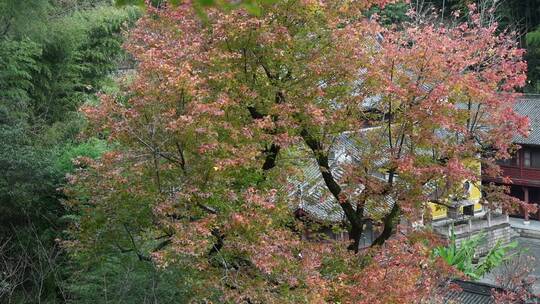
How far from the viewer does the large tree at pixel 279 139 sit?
8539 mm

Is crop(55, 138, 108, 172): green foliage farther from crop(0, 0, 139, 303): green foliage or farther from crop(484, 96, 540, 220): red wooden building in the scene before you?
crop(484, 96, 540, 220): red wooden building

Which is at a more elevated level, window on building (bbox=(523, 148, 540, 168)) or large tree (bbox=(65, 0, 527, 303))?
large tree (bbox=(65, 0, 527, 303))

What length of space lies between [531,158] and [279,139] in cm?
2570

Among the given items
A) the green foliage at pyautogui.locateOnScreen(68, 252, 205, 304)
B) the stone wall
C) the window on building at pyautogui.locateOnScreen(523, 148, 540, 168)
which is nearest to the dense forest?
the green foliage at pyautogui.locateOnScreen(68, 252, 205, 304)

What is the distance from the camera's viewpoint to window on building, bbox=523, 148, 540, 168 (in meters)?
31.0

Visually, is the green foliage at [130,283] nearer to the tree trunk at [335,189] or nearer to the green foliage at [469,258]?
the tree trunk at [335,189]

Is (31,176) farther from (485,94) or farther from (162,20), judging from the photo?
(485,94)

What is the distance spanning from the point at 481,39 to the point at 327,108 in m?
3.28

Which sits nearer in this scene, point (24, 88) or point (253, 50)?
point (253, 50)

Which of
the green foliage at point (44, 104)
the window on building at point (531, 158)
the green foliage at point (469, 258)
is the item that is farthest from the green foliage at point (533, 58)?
→ the green foliage at point (44, 104)

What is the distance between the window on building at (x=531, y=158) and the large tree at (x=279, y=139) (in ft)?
68.7

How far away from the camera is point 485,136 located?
11.3 metres

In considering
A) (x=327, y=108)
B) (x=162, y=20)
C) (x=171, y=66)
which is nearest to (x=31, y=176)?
(x=162, y=20)

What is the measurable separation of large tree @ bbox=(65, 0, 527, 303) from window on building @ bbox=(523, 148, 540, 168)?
2093cm
